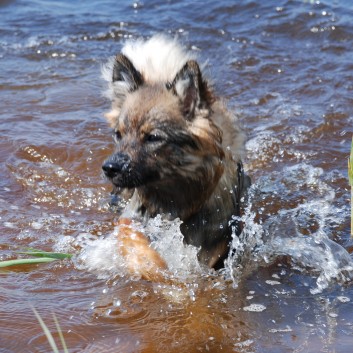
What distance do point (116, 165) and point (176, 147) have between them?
18.7 inches

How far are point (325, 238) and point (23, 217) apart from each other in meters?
2.42

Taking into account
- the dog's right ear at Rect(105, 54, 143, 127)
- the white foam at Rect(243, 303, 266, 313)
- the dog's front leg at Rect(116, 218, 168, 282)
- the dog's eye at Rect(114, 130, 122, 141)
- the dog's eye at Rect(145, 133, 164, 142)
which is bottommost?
the white foam at Rect(243, 303, 266, 313)

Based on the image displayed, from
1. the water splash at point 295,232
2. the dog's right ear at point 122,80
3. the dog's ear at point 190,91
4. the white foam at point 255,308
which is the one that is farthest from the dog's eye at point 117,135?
the white foam at point 255,308

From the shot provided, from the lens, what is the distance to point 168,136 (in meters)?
4.95

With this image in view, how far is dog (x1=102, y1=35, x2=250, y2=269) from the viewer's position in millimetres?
4914

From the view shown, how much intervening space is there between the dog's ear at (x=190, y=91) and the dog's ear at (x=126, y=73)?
31 centimetres

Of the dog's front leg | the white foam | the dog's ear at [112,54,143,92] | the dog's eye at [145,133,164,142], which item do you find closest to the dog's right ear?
the dog's ear at [112,54,143,92]

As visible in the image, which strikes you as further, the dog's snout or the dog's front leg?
the dog's front leg

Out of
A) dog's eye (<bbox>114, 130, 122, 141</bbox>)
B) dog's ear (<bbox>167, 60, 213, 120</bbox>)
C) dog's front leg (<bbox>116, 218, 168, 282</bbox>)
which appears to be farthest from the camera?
dog's front leg (<bbox>116, 218, 168, 282</bbox>)

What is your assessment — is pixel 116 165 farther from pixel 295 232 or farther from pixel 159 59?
pixel 295 232

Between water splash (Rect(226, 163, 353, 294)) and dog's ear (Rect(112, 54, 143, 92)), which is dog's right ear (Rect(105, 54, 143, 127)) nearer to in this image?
dog's ear (Rect(112, 54, 143, 92))

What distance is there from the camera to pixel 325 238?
5730mm

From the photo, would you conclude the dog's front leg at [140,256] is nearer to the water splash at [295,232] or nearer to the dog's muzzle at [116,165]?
the water splash at [295,232]

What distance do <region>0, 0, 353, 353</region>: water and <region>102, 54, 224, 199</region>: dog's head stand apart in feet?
1.70
